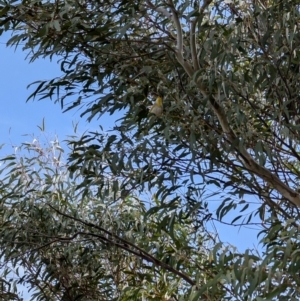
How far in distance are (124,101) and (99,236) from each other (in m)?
0.83

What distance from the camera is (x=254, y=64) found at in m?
2.78

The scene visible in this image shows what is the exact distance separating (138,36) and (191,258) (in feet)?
3.78

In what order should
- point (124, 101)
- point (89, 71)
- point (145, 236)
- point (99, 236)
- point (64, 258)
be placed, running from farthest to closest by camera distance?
point (64, 258) < point (145, 236) < point (99, 236) < point (89, 71) < point (124, 101)


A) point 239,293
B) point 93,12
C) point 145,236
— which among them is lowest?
point 239,293

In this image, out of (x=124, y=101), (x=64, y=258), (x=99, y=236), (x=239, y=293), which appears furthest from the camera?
(x=64, y=258)

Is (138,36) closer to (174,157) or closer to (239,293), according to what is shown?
(174,157)

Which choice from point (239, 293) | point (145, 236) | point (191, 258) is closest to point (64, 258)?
point (145, 236)

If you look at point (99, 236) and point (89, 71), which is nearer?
point (89, 71)

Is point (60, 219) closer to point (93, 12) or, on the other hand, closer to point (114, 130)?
point (114, 130)

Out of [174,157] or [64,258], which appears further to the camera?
[64,258]

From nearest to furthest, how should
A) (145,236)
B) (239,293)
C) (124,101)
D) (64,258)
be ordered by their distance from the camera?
(239,293), (124,101), (145,236), (64,258)

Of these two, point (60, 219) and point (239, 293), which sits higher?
point (60, 219)

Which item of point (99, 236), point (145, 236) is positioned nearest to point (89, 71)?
point (99, 236)

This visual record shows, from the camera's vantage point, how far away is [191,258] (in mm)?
3385
